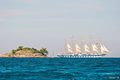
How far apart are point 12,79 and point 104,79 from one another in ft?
53.1

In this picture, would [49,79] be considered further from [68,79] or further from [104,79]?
[104,79]

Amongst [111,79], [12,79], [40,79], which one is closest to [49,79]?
[40,79]

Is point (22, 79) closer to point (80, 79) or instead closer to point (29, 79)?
point (29, 79)

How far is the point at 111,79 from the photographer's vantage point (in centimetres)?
6881

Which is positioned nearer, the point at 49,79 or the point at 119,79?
the point at 119,79

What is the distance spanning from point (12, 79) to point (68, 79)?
9902mm

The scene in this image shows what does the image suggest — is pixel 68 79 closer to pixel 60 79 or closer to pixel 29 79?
pixel 60 79

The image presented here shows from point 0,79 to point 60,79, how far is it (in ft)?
34.8

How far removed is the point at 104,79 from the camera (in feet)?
229

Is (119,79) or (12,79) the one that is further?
(12,79)

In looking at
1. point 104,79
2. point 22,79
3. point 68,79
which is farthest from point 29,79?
point 104,79

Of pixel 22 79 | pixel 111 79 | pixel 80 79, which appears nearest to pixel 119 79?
pixel 111 79

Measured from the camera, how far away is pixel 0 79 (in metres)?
70.9

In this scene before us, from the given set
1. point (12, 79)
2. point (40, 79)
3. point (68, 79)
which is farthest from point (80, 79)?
point (12, 79)
